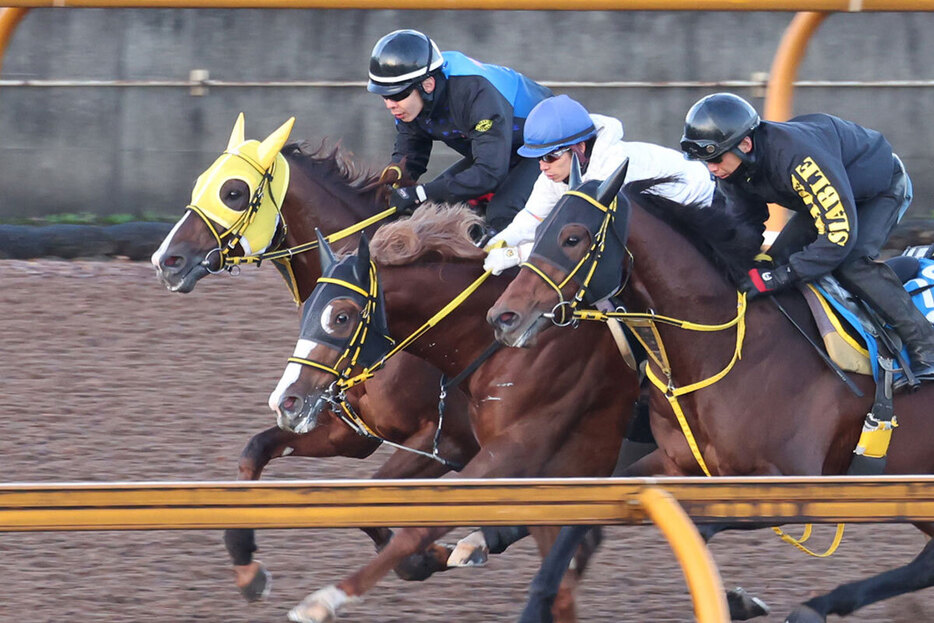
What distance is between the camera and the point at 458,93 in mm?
4934

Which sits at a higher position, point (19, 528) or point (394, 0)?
point (394, 0)

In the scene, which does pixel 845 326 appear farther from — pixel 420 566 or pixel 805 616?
pixel 420 566

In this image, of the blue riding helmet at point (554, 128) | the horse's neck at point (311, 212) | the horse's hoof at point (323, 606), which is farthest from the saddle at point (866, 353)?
the horse's neck at point (311, 212)

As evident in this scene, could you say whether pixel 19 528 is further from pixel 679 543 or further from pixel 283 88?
pixel 283 88

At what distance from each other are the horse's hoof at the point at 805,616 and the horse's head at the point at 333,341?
4.54 ft

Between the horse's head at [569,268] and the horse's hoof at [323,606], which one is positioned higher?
the horse's head at [569,268]

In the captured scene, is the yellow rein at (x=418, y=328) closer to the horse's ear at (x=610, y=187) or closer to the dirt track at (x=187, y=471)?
the horse's ear at (x=610, y=187)

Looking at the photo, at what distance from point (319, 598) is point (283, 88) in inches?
199

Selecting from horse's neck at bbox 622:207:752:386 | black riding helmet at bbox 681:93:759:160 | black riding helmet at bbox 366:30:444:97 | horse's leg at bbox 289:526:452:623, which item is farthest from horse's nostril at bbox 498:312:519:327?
black riding helmet at bbox 366:30:444:97

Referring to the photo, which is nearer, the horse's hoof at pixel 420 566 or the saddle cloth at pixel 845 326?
the saddle cloth at pixel 845 326

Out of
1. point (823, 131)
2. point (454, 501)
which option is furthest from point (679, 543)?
point (823, 131)

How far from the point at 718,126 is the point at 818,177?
0.31m

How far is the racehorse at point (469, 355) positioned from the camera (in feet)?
13.7

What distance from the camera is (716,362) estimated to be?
4039mm
